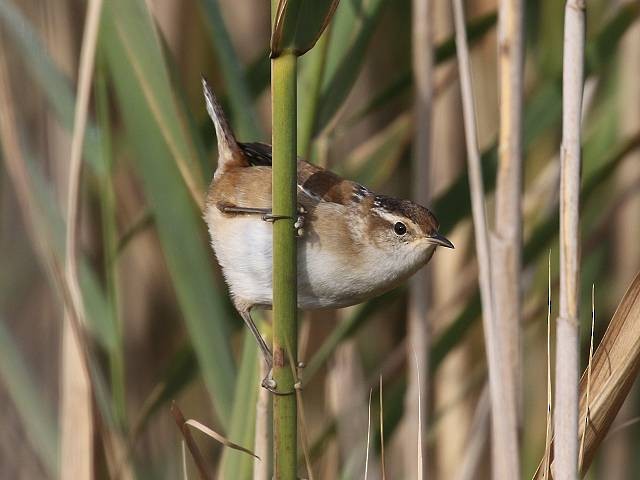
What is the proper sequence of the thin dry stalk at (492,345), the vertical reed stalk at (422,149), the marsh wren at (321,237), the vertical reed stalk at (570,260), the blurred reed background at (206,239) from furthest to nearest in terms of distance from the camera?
the vertical reed stalk at (422,149)
the blurred reed background at (206,239)
the marsh wren at (321,237)
the thin dry stalk at (492,345)
the vertical reed stalk at (570,260)

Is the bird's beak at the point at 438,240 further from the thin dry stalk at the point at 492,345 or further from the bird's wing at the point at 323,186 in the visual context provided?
Result: the bird's wing at the point at 323,186

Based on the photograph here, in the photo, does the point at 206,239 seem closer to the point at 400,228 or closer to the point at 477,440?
the point at 477,440

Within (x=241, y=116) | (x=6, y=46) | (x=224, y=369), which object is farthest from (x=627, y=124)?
(x=6, y=46)

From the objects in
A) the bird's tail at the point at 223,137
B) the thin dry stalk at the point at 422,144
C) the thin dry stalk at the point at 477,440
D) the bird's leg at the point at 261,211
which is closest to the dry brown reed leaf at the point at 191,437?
the bird's leg at the point at 261,211

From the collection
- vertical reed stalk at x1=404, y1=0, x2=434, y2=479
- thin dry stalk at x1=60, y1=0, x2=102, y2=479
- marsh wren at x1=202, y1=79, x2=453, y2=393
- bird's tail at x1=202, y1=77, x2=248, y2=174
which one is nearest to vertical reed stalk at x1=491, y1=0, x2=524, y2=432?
marsh wren at x1=202, y1=79, x2=453, y2=393

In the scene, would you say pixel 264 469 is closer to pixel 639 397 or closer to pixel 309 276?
pixel 309 276
